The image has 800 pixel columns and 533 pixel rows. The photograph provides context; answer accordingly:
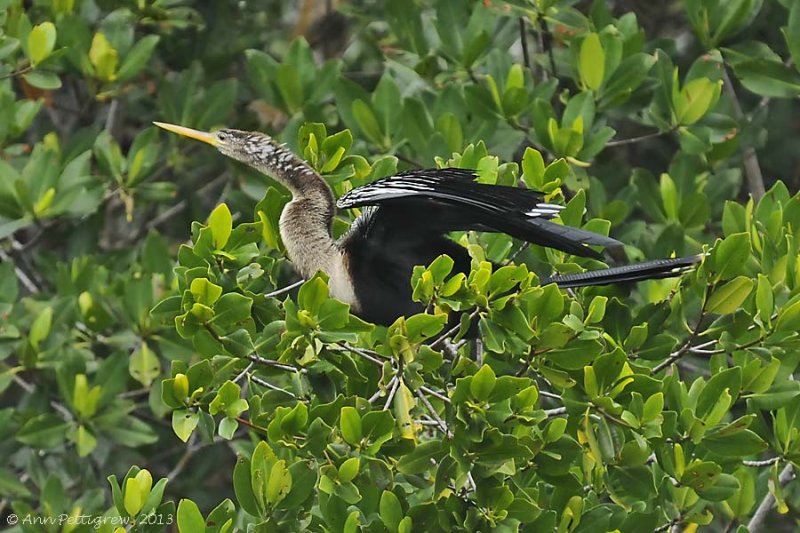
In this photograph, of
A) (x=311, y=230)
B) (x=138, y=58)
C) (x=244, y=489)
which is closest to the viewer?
A: (x=244, y=489)

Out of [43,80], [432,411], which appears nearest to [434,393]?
[432,411]

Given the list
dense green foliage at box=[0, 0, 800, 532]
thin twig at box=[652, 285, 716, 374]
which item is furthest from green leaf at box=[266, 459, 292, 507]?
thin twig at box=[652, 285, 716, 374]

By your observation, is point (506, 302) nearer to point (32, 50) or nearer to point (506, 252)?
point (506, 252)

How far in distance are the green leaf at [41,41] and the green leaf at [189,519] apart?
6.39 ft

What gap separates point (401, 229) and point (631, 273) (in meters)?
0.53

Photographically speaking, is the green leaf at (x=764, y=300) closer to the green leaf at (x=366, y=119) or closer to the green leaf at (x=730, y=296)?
the green leaf at (x=730, y=296)

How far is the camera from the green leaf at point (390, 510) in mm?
2486

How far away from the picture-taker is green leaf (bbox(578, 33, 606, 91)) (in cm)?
371

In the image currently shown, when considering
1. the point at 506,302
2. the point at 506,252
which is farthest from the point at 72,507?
the point at 506,302

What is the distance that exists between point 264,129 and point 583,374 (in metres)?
2.35

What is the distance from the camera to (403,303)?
3.11 m

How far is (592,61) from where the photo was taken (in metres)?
3.74

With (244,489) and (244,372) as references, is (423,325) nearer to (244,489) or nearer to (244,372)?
(244,372)

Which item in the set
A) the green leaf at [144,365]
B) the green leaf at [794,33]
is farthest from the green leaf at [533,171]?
the green leaf at [144,365]
